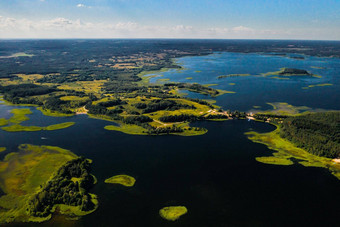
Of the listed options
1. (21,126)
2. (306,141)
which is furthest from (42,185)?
(306,141)

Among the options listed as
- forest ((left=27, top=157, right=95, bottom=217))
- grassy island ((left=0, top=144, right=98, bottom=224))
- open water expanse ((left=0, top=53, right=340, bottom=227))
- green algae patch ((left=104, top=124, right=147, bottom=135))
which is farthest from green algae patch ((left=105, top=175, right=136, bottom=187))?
green algae patch ((left=104, top=124, right=147, bottom=135))

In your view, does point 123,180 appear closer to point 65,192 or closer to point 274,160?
point 65,192

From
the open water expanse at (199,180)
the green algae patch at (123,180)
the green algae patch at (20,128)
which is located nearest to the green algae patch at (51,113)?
the green algae patch at (20,128)

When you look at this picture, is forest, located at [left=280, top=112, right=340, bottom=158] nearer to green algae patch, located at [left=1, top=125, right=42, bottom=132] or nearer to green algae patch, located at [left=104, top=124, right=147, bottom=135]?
green algae patch, located at [left=104, top=124, right=147, bottom=135]

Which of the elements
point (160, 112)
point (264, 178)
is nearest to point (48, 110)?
point (160, 112)

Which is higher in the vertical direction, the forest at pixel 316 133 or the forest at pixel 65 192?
the forest at pixel 316 133

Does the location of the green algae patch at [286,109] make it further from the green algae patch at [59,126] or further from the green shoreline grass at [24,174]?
the green shoreline grass at [24,174]
